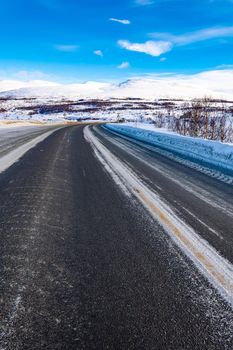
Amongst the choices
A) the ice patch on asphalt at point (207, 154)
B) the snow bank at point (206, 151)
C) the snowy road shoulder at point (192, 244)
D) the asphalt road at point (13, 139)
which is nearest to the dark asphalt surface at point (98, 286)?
the snowy road shoulder at point (192, 244)

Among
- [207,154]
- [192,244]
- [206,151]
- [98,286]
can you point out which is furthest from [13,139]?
[98,286]

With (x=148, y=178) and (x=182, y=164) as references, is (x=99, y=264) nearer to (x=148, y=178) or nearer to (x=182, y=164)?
(x=148, y=178)

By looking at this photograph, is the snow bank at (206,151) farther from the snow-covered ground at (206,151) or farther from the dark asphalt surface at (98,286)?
the dark asphalt surface at (98,286)

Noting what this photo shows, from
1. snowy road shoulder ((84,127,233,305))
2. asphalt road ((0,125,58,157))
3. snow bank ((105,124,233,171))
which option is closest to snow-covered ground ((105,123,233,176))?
snow bank ((105,124,233,171))

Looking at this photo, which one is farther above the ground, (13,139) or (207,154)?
(13,139)

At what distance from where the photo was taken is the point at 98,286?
8.71ft

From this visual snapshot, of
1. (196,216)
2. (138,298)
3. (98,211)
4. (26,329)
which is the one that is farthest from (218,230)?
(26,329)

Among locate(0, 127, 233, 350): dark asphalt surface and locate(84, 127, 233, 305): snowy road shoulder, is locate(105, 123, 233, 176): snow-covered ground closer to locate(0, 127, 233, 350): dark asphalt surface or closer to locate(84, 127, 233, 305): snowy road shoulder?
locate(84, 127, 233, 305): snowy road shoulder

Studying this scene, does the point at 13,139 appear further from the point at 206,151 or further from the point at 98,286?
the point at 98,286

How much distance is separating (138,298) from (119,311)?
0.25 metres

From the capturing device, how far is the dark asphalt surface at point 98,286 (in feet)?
6.72

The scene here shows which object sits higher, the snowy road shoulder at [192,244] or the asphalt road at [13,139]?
the asphalt road at [13,139]

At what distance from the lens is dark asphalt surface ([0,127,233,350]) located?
80.7 inches

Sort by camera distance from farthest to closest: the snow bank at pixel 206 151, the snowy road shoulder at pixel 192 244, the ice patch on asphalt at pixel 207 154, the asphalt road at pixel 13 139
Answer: the asphalt road at pixel 13 139 → the snow bank at pixel 206 151 → the ice patch on asphalt at pixel 207 154 → the snowy road shoulder at pixel 192 244
